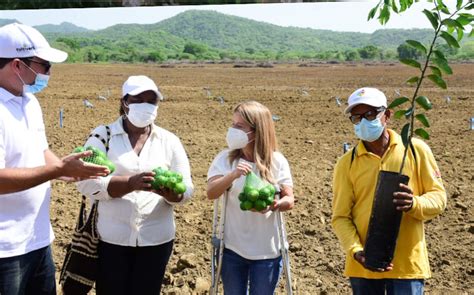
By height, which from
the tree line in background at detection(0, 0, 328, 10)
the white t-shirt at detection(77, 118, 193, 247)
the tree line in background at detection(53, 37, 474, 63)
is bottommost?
the tree line in background at detection(53, 37, 474, 63)

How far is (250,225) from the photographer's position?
304cm

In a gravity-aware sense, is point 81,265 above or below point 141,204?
below

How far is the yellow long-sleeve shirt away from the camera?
2.74 meters

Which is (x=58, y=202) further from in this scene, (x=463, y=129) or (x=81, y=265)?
(x=463, y=129)

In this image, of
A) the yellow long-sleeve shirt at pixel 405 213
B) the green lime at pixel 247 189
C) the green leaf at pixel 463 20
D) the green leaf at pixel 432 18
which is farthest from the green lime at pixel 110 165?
the green leaf at pixel 463 20

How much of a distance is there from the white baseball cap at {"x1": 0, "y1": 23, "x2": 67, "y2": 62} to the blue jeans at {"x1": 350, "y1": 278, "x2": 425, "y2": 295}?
165 centimetres

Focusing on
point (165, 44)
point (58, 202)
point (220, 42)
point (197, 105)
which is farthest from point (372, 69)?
point (58, 202)

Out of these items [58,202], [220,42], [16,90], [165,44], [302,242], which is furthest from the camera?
[220,42]

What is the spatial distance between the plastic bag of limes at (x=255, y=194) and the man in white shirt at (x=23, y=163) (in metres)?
0.63

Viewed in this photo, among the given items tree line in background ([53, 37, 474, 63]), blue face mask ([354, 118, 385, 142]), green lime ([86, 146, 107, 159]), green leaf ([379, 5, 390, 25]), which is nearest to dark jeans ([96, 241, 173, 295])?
green lime ([86, 146, 107, 159])

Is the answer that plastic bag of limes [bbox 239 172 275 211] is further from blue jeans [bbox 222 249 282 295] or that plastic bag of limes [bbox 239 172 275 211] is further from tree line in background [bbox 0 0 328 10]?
tree line in background [bbox 0 0 328 10]

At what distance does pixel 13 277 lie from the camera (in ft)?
8.79

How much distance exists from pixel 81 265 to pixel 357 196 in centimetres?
134

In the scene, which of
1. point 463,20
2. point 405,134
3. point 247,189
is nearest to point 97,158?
point 247,189
